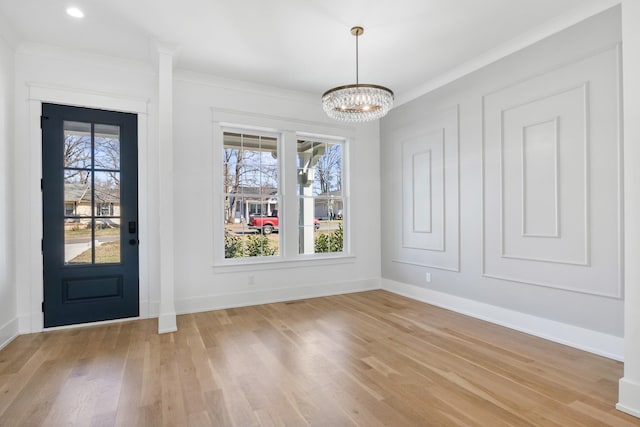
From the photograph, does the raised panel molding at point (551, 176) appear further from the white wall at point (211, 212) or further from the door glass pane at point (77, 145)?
the door glass pane at point (77, 145)

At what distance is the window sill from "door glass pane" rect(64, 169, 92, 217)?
1.59 m

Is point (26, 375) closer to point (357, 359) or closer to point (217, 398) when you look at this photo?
point (217, 398)

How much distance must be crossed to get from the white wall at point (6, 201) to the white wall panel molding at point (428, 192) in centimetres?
465

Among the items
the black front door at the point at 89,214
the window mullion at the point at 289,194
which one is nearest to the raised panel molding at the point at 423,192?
the window mullion at the point at 289,194

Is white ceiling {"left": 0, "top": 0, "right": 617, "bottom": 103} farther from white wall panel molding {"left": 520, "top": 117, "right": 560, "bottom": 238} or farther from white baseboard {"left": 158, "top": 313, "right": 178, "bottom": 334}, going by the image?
white baseboard {"left": 158, "top": 313, "right": 178, "bottom": 334}

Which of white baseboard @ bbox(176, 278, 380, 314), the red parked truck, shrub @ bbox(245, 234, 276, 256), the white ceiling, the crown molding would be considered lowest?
white baseboard @ bbox(176, 278, 380, 314)

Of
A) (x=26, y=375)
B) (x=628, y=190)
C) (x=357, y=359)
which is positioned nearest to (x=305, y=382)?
(x=357, y=359)

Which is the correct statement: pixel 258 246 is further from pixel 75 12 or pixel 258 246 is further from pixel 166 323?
pixel 75 12

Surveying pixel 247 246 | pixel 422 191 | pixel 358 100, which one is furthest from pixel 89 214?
pixel 422 191

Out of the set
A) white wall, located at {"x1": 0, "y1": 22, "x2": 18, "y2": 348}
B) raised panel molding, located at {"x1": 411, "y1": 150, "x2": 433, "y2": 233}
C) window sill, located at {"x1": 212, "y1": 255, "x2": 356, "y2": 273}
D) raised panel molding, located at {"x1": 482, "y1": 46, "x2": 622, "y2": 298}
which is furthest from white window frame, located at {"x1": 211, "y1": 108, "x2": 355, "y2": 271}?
raised panel molding, located at {"x1": 482, "y1": 46, "x2": 622, "y2": 298}

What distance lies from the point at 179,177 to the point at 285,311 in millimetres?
2133

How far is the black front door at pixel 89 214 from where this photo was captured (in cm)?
362

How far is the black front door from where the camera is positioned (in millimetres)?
3617

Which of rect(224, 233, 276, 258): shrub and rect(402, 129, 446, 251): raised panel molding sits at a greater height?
rect(402, 129, 446, 251): raised panel molding
